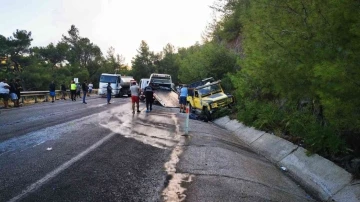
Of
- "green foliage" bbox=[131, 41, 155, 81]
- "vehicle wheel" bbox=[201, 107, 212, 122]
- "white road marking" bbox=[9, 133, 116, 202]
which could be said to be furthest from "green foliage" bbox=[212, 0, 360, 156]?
"green foliage" bbox=[131, 41, 155, 81]

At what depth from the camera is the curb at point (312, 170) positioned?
5938 millimetres

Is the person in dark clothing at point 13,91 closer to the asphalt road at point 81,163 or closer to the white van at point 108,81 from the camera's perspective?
the asphalt road at point 81,163

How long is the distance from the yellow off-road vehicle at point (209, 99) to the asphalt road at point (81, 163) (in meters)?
8.48

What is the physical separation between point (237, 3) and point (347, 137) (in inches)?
1127

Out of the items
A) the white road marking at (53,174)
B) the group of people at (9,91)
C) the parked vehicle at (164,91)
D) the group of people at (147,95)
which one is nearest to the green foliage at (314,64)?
the white road marking at (53,174)

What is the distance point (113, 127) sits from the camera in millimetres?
11578

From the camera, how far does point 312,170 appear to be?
724cm

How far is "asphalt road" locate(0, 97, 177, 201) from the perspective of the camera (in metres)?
4.85

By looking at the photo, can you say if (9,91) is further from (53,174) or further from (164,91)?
(53,174)

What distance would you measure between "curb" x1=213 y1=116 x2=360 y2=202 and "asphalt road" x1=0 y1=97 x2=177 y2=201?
10.3ft

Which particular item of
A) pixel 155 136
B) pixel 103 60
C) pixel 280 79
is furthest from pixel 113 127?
pixel 103 60

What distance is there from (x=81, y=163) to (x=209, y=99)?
13503 mm

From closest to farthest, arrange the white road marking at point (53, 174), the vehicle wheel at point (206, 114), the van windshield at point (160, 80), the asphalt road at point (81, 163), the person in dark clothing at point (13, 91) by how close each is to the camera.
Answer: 1. the white road marking at point (53, 174)
2. the asphalt road at point (81, 163)
3. the vehicle wheel at point (206, 114)
4. the person in dark clothing at point (13, 91)
5. the van windshield at point (160, 80)

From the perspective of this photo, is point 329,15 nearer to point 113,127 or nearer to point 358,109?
point 358,109
